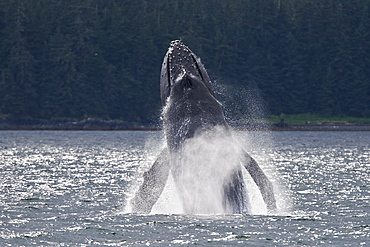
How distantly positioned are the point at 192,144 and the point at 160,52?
14024 centimetres

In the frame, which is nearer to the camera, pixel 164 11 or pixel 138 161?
pixel 138 161

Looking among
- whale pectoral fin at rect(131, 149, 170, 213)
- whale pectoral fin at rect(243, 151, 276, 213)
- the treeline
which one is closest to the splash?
whale pectoral fin at rect(243, 151, 276, 213)

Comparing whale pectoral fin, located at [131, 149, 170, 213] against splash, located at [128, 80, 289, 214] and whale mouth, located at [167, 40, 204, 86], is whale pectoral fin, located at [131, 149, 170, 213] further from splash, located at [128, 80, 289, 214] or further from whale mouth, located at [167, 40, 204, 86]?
whale mouth, located at [167, 40, 204, 86]

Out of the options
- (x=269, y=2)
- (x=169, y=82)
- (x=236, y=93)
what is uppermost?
(x=269, y=2)

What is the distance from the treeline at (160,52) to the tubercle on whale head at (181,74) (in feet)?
410

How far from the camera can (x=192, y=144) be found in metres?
21.2

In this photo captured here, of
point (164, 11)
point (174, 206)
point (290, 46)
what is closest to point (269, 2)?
point (290, 46)

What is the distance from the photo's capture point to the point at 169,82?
2231 centimetres

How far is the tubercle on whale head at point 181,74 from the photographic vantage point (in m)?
21.8

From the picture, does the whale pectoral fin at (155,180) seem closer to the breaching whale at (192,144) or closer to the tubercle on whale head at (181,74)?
the breaching whale at (192,144)

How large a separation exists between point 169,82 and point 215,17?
148385 millimetres

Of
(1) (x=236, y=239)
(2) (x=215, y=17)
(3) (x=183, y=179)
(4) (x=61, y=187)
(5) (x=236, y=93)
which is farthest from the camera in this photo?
(2) (x=215, y=17)

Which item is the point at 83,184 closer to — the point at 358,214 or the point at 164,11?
the point at 358,214

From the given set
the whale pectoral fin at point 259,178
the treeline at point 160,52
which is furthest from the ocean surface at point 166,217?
the treeline at point 160,52
